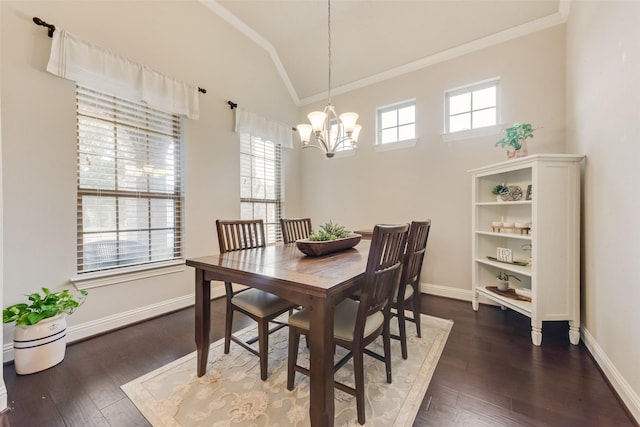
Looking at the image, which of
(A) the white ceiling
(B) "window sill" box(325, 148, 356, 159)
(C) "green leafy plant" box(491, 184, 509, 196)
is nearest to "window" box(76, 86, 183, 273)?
(A) the white ceiling

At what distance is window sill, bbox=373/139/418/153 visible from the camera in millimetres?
3548

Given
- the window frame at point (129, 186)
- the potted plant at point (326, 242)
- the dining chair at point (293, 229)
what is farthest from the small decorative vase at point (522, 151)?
the window frame at point (129, 186)

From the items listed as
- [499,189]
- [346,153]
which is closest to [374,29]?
[346,153]

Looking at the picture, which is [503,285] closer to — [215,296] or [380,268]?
[380,268]

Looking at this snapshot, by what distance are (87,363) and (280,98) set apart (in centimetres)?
399

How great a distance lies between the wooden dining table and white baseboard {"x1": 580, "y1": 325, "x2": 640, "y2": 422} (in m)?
1.63

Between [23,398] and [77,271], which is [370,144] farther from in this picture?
[23,398]

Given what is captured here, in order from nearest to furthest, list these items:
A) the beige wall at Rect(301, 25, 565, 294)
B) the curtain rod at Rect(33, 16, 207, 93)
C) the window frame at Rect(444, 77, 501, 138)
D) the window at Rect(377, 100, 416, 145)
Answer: the curtain rod at Rect(33, 16, 207, 93), the beige wall at Rect(301, 25, 565, 294), the window frame at Rect(444, 77, 501, 138), the window at Rect(377, 100, 416, 145)

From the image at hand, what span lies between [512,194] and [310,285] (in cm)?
256

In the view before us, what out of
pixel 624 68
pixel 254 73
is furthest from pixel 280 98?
pixel 624 68

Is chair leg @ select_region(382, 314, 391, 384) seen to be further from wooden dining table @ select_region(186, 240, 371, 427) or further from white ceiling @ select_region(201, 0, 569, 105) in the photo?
white ceiling @ select_region(201, 0, 569, 105)

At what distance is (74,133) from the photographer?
226 centimetres

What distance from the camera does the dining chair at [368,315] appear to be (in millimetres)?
1356

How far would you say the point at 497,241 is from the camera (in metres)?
3.03
